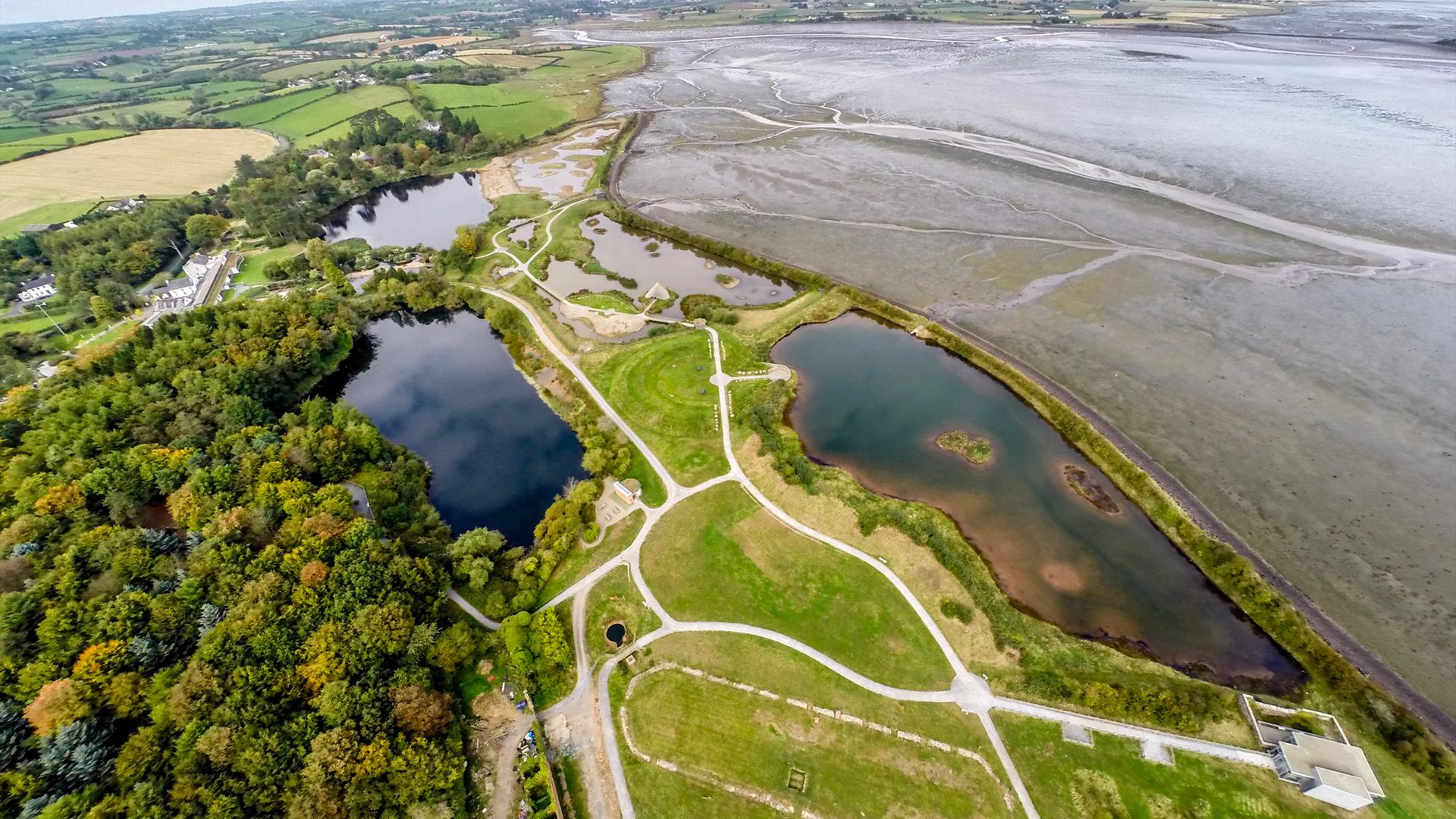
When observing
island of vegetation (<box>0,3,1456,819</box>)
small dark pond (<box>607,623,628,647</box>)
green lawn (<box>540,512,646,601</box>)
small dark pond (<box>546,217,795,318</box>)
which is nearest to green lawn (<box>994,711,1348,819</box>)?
island of vegetation (<box>0,3,1456,819</box>)

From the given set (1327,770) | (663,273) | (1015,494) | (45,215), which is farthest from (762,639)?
(45,215)

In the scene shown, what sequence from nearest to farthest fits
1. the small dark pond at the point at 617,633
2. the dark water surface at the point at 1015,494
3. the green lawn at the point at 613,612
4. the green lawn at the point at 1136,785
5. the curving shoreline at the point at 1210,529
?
the green lawn at the point at 1136,785 < the curving shoreline at the point at 1210,529 < the small dark pond at the point at 617,633 < the green lawn at the point at 613,612 < the dark water surface at the point at 1015,494

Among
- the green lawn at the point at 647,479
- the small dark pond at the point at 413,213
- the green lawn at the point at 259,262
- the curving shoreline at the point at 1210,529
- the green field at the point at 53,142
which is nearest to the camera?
the curving shoreline at the point at 1210,529

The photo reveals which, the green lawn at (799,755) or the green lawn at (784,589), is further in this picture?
the green lawn at (784,589)

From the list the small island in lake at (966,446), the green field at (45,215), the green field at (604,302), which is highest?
the green field at (45,215)

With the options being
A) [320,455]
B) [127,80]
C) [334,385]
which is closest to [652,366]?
[320,455]

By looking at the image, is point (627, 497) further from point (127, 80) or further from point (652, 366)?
point (127, 80)

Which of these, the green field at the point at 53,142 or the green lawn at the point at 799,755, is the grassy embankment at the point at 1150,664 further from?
the green field at the point at 53,142

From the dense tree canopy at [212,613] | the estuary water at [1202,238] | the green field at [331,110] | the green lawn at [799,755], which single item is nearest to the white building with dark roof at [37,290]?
the dense tree canopy at [212,613]
